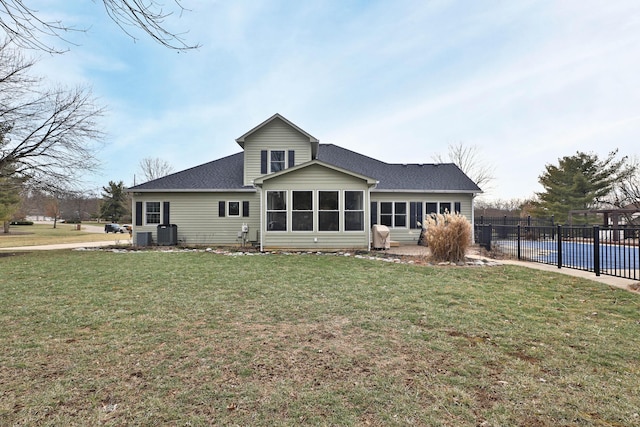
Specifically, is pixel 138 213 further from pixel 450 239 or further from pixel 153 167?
pixel 153 167

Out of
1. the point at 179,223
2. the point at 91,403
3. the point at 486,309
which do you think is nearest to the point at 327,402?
the point at 91,403

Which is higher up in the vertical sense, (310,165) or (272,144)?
(272,144)

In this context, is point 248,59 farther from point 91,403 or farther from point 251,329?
point 91,403

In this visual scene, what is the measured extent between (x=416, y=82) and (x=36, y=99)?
647 inches

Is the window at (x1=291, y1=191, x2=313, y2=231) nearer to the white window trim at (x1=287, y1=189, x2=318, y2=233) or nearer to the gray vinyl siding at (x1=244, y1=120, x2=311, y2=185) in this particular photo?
the white window trim at (x1=287, y1=189, x2=318, y2=233)

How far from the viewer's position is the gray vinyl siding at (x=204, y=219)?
14617mm

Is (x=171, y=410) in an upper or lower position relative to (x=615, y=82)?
lower

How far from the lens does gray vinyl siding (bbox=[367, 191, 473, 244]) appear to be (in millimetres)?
15266

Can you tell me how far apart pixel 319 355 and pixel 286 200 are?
9444 mm

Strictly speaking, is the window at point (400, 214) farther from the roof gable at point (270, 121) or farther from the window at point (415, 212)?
the roof gable at point (270, 121)

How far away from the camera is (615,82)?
37.3 ft

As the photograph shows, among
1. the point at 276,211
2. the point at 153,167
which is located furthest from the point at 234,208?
the point at 153,167

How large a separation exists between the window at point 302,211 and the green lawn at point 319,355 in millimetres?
6207

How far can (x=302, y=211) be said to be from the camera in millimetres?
12289
